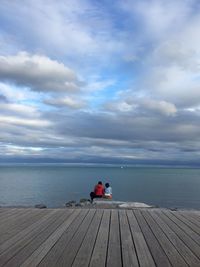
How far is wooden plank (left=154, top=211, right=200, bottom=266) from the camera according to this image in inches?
230

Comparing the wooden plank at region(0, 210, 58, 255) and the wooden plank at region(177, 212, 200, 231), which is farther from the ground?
the wooden plank at region(177, 212, 200, 231)

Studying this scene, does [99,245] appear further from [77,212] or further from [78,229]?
[77,212]

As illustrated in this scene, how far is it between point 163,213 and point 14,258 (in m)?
6.34

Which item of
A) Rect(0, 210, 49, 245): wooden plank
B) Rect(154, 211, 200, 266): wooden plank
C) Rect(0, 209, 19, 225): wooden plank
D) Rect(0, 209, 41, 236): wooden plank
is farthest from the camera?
Rect(0, 209, 19, 225): wooden plank

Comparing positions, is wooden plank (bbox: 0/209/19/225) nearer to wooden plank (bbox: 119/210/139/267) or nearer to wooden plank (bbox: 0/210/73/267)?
wooden plank (bbox: 0/210/73/267)

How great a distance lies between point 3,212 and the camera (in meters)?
10.7

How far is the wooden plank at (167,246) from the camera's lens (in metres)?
5.65

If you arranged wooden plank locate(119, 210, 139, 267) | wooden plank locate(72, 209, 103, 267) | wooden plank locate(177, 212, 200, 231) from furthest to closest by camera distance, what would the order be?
wooden plank locate(177, 212, 200, 231), wooden plank locate(119, 210, 139, 267), wooden plank locate(72, 209, 103, 267)

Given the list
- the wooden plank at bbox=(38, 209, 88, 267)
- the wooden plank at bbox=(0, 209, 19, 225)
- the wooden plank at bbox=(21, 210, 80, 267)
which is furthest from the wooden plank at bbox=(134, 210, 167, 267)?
the wooden plank at bbox=(0, 209, 19, 225)

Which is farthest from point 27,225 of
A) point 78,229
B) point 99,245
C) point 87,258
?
point 87,258

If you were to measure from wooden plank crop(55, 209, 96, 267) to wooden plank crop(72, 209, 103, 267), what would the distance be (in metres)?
0.08

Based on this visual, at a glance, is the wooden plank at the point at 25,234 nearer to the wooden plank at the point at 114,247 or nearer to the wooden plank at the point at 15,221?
the wooden plank at the point at 15,221

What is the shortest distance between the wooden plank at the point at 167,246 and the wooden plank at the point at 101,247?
109 centimetres

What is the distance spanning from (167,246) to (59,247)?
2041 mm
